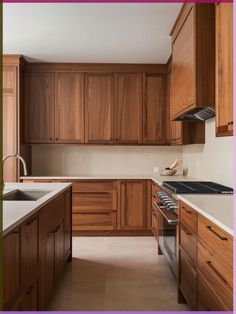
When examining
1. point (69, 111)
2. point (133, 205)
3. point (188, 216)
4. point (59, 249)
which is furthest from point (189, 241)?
point (69, 111)

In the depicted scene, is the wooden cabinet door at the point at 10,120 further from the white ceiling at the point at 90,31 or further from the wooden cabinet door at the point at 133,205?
the wooden cabinet door at the point at 133,205

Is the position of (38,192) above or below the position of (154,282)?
above

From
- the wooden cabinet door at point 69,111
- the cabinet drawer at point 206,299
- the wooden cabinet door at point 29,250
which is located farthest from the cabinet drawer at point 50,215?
the wooden cabinet door at point 69,111

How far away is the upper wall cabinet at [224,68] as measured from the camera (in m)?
2.09

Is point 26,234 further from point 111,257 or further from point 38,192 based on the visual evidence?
point 111,257

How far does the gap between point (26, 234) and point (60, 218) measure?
3.78 feet

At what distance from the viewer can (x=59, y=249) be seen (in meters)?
2.81

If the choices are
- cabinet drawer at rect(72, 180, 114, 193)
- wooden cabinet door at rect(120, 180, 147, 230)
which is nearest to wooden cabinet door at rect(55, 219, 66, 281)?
cabinet drawer at rect(72, 180, 114, 193)

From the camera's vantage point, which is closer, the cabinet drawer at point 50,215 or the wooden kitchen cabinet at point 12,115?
the cabinet drawer at point 50,215

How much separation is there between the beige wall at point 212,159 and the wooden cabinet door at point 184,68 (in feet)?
1.59

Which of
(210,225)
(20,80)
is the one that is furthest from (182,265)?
(20,80)

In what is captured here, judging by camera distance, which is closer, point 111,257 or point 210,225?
point 210,225

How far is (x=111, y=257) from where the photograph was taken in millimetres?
3643

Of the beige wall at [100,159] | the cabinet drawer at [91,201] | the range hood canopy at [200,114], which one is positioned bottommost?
the cabinet drawer at [91,201]
